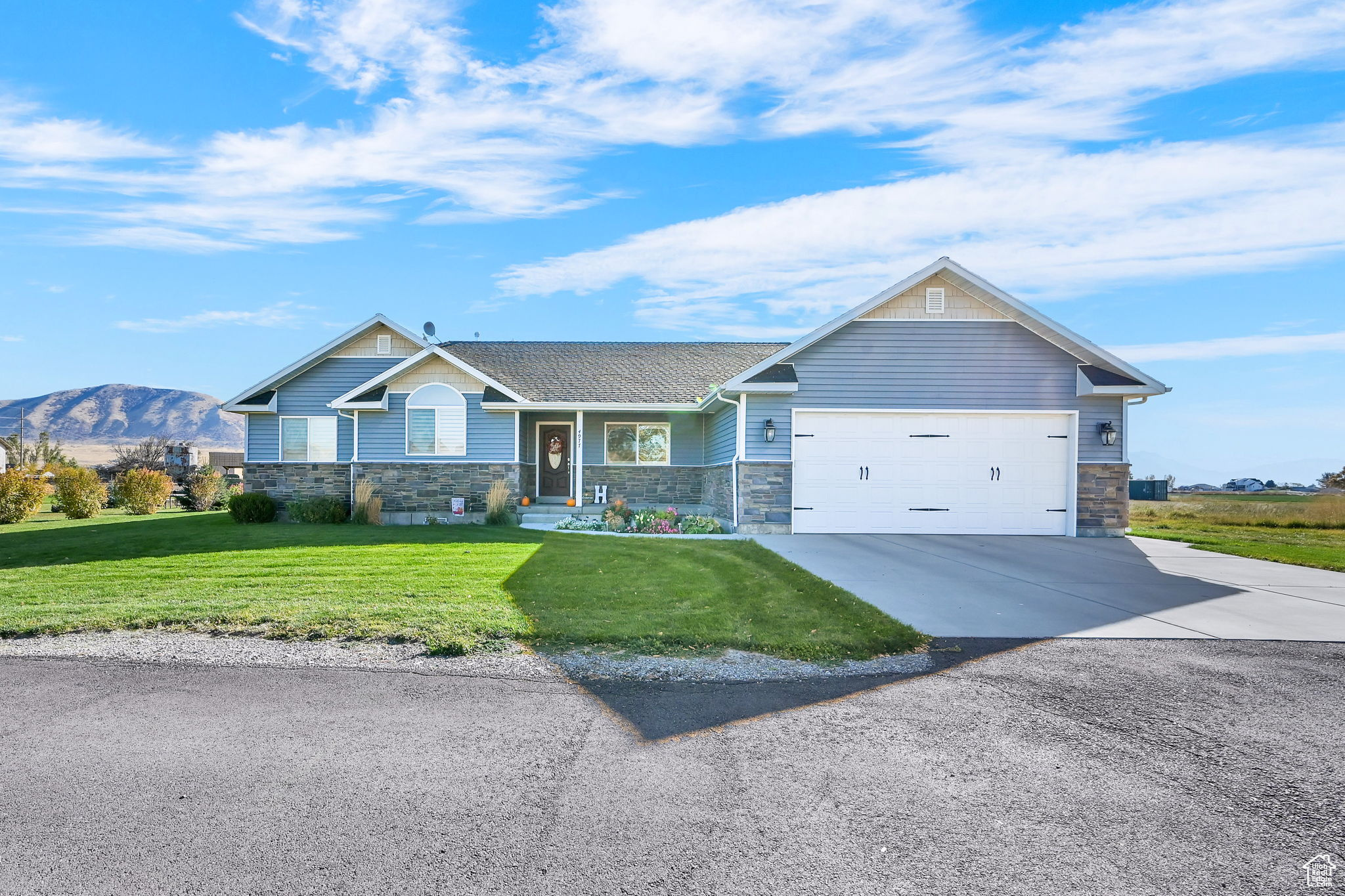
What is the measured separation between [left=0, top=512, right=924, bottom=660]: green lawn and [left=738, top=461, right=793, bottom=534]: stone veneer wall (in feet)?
5.29

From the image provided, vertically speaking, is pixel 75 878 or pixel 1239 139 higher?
pixel 1239 139

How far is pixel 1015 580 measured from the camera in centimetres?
883

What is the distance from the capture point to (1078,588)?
844 centimetres

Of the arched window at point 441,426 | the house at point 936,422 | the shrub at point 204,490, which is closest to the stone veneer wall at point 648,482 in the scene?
the arched window at point 441,426

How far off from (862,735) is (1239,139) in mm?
14736

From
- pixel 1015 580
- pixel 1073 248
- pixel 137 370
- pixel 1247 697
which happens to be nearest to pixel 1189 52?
pixel 1073 248

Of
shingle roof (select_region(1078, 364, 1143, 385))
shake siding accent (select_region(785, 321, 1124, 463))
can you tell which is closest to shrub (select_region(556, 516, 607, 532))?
shake siding accent (select_region(785, 321, 1124, 463))

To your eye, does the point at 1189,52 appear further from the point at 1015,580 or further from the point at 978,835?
the point at 978,835

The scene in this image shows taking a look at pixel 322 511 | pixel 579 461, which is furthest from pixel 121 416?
pixel 579 461

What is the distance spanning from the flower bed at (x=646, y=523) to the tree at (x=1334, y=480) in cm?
3676

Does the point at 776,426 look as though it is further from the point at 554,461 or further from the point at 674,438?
the point at 554,461

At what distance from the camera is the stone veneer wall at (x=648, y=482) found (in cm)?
1900

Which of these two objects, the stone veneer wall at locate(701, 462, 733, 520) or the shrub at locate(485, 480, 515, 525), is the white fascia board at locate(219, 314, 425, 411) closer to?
the shrub at locate(485, 480, 515, 525)

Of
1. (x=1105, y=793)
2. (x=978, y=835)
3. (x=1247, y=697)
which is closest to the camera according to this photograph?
(x=978, y=835)
